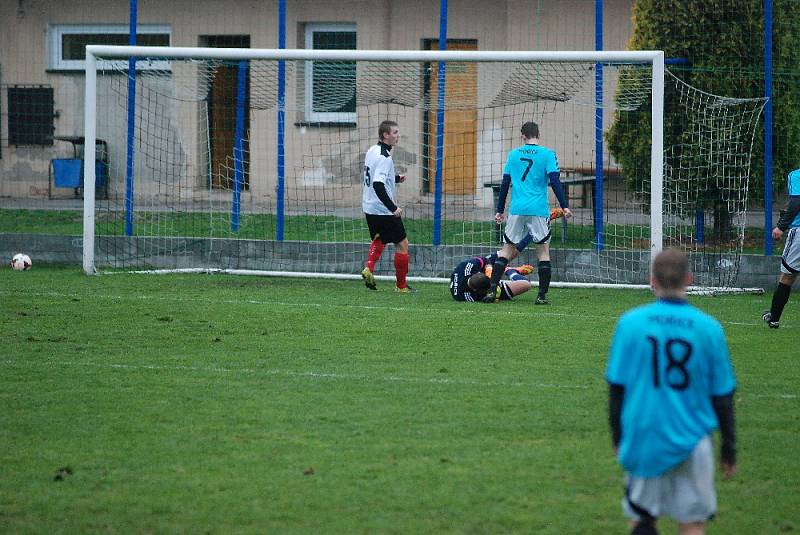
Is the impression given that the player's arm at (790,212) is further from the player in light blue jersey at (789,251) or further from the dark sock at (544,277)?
the dark sock at (544,277)

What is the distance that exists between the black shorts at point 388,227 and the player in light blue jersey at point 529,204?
141 centimetres

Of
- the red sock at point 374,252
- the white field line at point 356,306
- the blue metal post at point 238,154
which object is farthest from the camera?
the blue metal post at point 238,154

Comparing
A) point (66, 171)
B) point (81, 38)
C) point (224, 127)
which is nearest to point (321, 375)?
point (224, 127)

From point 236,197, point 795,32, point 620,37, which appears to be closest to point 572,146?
point 620,37

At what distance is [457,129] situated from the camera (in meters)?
18.1

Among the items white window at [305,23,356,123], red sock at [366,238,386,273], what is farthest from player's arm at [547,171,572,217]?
white window at [305,23,356,123]

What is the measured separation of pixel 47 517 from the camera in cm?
529

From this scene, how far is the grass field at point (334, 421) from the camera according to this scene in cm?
540

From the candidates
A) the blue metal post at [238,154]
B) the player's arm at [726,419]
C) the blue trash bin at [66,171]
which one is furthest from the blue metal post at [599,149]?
the player's arm at [726,419]

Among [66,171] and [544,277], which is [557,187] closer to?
[544,277]

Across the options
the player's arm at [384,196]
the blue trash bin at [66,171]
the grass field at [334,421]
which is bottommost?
the grass field at [334,421]

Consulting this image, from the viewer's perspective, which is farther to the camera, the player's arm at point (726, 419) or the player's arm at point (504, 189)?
the player's arm at point (504, 189)

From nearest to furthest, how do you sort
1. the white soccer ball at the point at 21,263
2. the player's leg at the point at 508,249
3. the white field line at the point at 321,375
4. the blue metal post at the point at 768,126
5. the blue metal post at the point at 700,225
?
the white field line at the point at 321,375 → the player's leg at the point at 508,249 → the blue metal post at the point at 768,126 → the blue metal post at the point at 700,225 → the white soccer ball at the point at 21,263

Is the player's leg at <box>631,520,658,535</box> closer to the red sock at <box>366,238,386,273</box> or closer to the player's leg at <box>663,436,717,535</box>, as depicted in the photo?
the player's leg at <box>663,436,717,535</box>
